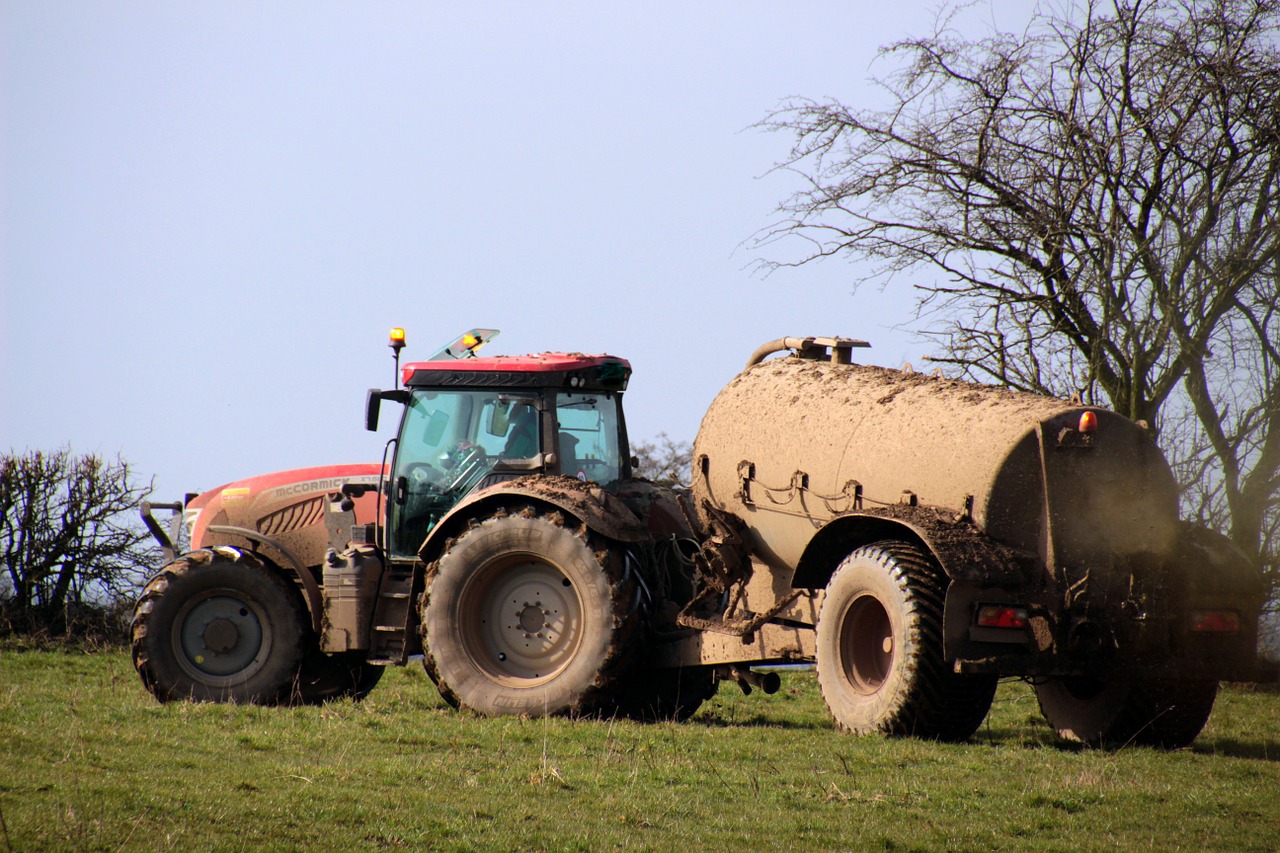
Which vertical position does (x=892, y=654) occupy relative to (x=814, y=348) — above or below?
below

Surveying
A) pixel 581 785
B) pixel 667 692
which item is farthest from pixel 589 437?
pixel 581 785

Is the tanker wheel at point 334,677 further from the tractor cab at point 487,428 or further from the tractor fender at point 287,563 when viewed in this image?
the tractor cab at point 487,428

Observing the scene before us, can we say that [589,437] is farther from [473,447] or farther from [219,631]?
[219,631]

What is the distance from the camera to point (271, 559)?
11.7 metres

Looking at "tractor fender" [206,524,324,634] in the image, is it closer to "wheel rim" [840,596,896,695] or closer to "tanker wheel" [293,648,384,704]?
"tanker wheel" [293,648,384,704]

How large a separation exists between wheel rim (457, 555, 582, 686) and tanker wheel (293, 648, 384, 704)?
1434mm

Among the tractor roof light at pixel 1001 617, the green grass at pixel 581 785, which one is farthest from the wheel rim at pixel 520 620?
the tractor roof light at pixel 1001 617

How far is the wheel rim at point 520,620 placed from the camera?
34.6 feet

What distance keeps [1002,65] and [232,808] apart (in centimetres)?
1216

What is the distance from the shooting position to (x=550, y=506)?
10.6m

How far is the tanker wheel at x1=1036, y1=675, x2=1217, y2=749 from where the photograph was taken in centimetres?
908

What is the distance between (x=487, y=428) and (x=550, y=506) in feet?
3.68

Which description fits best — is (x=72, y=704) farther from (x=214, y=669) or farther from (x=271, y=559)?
(x=271, y=559)

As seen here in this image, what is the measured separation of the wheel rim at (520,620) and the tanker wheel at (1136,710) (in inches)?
141
